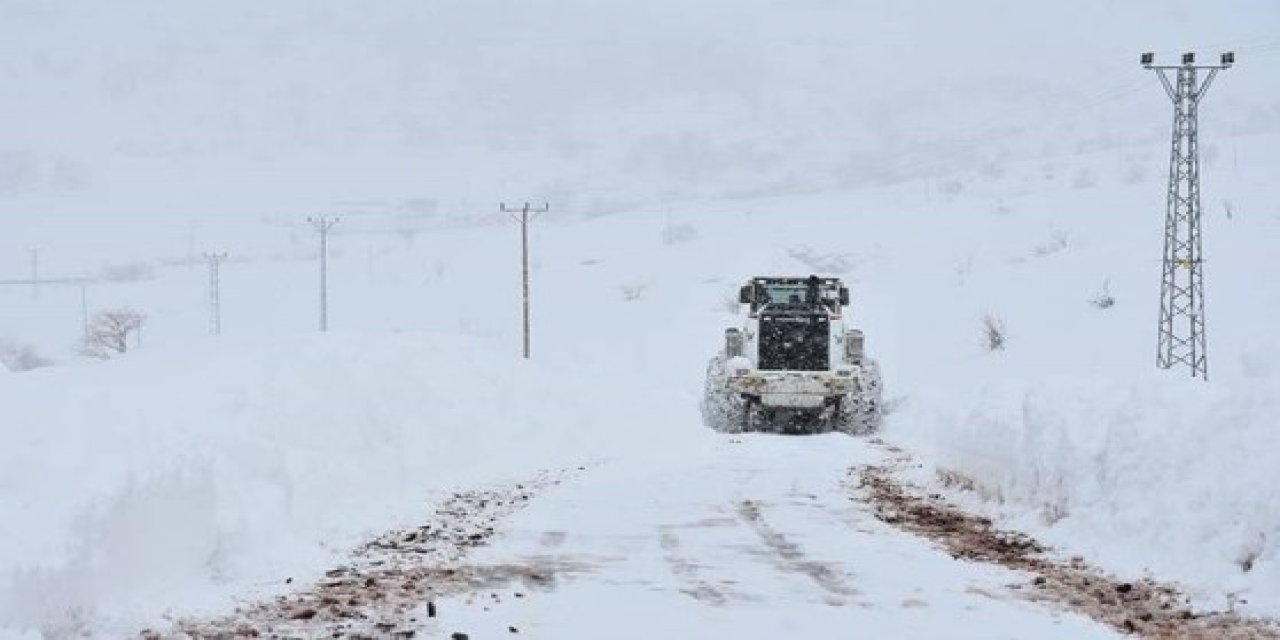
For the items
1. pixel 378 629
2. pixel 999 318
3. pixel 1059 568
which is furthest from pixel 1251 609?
pixel 999 318

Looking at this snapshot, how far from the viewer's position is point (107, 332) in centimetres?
12044

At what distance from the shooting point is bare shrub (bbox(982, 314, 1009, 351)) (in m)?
60.9

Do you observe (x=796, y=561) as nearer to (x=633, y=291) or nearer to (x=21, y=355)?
(x=633, y=291)

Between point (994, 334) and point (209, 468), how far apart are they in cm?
5404

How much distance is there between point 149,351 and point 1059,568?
1280cm

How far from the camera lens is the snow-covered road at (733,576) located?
8.33 metres

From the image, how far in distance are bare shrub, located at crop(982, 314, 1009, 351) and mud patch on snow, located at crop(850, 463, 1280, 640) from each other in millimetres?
47794

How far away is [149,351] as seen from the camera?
1831 cm

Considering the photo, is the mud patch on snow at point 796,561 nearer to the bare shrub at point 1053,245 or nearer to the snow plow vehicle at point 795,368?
the snow plow vehicle at point 795,368

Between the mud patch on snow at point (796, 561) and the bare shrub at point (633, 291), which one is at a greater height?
the bare shrub at point (633, 291)

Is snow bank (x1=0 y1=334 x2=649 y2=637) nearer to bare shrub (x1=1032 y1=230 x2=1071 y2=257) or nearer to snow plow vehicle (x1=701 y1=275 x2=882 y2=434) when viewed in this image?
snow plow vehicle (x1=701 y1=275 x2=882 y2=434)

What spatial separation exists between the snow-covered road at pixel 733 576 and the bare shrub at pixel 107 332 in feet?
325

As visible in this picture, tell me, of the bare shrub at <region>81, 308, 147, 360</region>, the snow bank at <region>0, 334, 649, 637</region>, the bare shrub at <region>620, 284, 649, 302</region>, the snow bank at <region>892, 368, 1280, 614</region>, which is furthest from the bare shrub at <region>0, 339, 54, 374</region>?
the snow bank at <region>892, 368, 1280, 614</region>

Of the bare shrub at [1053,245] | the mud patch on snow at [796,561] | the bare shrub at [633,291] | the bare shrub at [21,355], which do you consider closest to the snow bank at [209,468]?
the mud patch on snow at [796,561]
